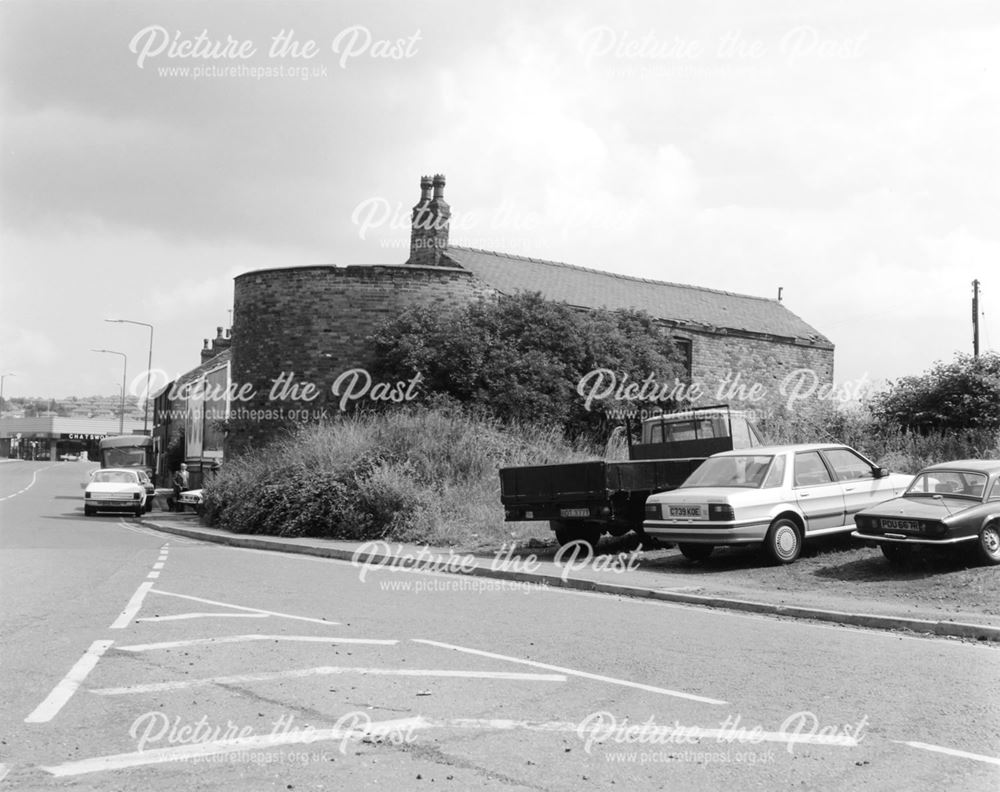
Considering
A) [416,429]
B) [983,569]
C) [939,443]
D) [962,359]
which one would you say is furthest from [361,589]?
[962,359]

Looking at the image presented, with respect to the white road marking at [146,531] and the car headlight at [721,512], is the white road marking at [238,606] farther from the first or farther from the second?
the white road marking at [146,531]

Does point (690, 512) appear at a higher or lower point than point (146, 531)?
higher

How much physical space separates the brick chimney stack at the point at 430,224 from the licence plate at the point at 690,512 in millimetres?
25579

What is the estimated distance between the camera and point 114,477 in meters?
34.3

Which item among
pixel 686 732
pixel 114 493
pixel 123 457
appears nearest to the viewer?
pixel 686 732

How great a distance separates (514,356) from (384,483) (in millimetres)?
9855

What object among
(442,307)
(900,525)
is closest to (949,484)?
(900,525)

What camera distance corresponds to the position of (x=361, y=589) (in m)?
13.2

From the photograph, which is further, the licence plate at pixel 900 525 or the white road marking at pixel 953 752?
the licence plate at pixel 900 525

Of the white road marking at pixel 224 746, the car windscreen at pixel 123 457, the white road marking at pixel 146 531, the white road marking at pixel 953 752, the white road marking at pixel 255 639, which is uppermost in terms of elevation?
the car windscreen at pixel 123 457

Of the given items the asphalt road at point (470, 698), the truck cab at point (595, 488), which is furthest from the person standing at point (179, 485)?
the asphalt road at point (470, 698)

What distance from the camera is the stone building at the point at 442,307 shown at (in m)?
32.8

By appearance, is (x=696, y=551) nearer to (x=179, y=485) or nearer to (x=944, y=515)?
(x=944, y=515)

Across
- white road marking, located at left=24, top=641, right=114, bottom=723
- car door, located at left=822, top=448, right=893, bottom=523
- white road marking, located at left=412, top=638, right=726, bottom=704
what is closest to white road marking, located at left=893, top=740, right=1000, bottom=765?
white road marking, located at left=412, top=638, right=726, bottom=704
